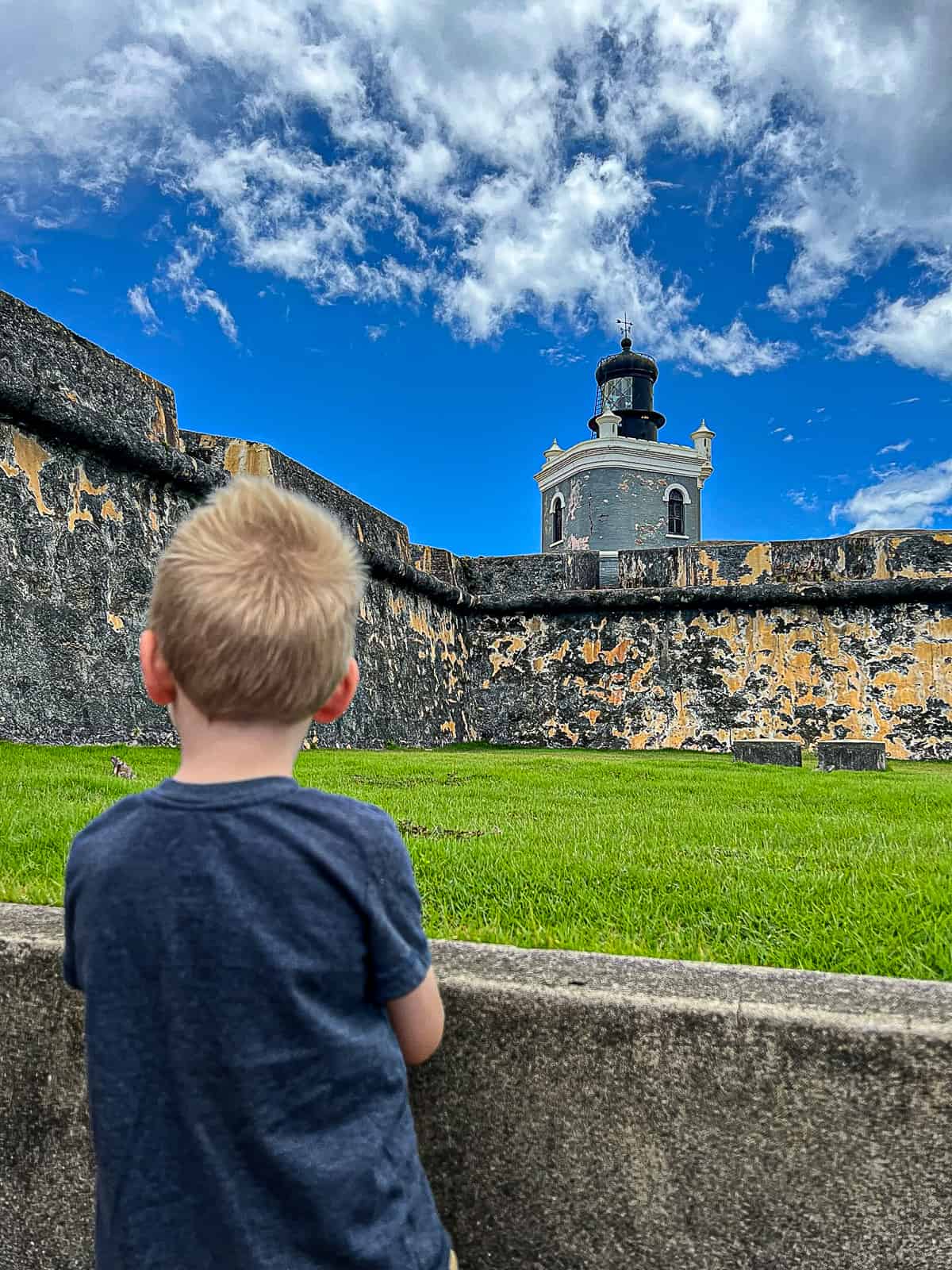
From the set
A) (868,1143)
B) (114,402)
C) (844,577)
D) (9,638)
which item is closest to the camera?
(868,1143)

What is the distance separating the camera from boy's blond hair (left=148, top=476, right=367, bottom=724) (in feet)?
3.21

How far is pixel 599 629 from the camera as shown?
9391 mm

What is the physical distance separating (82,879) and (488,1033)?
0.68 m

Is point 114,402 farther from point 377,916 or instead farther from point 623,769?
point 377,916

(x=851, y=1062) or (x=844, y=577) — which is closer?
(x=851, y=1062)

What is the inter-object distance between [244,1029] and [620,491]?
39676 mm

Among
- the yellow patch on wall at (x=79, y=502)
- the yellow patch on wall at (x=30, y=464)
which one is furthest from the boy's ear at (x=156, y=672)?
the yellow patch on wall at (x=79, y=502)

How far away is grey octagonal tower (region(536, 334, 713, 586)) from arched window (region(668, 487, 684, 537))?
39mm

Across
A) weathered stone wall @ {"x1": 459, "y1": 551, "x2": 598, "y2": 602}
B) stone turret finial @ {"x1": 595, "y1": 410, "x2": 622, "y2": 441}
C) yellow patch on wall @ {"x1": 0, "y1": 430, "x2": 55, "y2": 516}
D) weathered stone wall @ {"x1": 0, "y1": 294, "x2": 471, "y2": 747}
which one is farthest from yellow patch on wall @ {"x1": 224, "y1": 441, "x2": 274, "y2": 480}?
stone turret finial @ {"x1": 595, "y1": 410, "x2": 622, "y2": 441}

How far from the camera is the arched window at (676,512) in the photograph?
41219mm

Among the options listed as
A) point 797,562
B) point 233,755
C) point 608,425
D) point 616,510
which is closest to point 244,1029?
point 233,755

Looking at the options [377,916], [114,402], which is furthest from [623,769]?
[377,916]

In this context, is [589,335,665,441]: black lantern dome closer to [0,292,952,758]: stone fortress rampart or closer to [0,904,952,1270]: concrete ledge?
[0,292,952,758]: stone fortress rampart

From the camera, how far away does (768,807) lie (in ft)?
12.0
